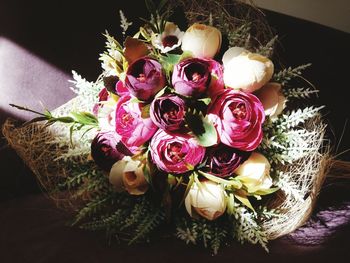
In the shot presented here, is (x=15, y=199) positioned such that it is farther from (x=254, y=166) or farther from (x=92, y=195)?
(x=254, y=166)

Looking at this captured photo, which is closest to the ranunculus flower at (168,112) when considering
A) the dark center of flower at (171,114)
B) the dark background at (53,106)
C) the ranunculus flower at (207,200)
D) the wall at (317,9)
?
the dark center of flower at (171,114)

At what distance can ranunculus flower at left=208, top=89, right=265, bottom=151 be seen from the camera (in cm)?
66

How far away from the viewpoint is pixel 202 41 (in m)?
0.71

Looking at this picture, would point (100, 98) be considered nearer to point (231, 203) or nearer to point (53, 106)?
point (53, 106)

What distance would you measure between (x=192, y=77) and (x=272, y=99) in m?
0.14

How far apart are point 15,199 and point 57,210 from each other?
0.34ft

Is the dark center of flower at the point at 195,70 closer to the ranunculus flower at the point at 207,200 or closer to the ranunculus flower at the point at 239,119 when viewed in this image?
the ranunculus flower at the point at 239,119

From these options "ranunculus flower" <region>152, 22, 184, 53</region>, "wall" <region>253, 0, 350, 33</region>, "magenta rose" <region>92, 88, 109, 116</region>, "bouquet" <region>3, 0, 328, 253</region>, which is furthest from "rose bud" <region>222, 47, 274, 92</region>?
"wall" <region>253, 0, 350, 33</region>

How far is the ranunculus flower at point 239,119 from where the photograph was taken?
0.66 meters

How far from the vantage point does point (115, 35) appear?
0.94 meters

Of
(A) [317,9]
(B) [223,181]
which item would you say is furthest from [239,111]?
(A) [317,9]

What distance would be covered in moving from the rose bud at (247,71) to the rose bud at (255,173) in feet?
0.37

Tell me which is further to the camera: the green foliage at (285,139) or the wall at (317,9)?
the wall at (317,9)

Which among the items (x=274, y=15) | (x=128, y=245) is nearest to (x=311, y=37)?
(x=274, y=15)
